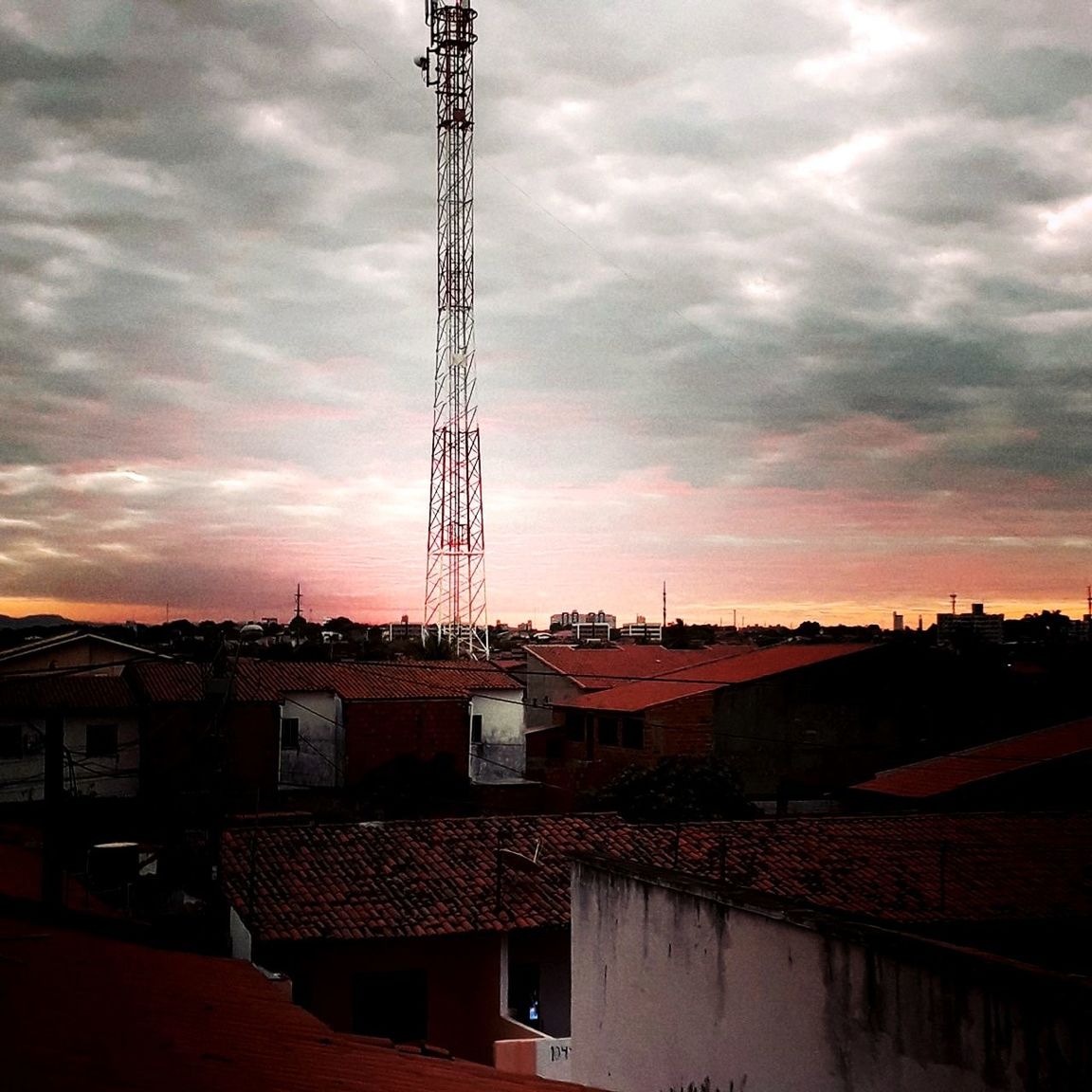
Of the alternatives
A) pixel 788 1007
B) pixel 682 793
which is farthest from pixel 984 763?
pixel 788 1007

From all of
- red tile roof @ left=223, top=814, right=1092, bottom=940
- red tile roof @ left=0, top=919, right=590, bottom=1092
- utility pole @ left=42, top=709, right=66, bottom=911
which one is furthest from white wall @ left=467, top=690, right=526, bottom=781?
red tile roof @ left=0, top=919, right=590, bottom=1092

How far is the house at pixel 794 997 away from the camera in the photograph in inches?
229

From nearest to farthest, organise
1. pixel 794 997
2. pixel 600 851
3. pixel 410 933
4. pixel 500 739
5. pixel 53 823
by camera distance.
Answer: pixel 794 997 → pixel 53 823 → pixel 600 851 → pixel 410 933 → pixel 500 739

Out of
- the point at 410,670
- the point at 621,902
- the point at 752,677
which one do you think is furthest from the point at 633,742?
the point at 621,902

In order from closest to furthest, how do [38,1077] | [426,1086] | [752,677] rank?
[38,1077]
[426,1086]
[752,677]

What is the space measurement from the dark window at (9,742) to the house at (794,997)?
27.0m

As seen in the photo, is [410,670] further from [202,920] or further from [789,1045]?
[789,1045]

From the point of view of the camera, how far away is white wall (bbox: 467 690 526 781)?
3784cm

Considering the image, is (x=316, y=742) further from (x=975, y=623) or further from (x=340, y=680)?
(x=975, y=623)

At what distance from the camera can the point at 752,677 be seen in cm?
3631

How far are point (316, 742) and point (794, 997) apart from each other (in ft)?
98.5

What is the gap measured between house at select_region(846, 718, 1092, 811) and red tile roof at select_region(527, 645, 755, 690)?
18.1 m

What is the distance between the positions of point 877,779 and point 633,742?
33.2ft

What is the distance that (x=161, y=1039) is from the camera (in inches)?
263
